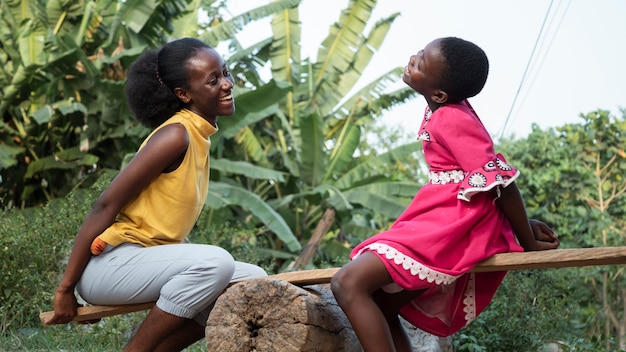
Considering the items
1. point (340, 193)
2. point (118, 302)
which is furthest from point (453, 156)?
point (340, 193)

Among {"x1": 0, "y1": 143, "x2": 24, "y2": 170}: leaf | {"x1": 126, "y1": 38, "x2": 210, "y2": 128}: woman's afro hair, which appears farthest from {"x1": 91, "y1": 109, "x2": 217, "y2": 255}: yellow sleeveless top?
{"x1": 0, "y1": 143, "x2": 24, "y2": 170}: leaf

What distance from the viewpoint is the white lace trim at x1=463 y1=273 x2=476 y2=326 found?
2939mm

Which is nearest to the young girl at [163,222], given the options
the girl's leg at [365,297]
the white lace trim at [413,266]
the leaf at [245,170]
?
the girl's leg at [365,297]

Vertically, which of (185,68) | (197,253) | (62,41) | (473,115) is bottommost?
(62,41)

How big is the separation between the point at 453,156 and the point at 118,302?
1.30 m

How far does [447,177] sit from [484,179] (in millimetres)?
174

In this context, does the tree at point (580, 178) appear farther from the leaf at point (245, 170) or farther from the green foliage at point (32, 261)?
the green foliage at point (32, 261)

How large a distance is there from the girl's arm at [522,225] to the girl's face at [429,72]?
1.31ft

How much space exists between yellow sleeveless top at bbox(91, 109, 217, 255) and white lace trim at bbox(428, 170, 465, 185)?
2.84ft

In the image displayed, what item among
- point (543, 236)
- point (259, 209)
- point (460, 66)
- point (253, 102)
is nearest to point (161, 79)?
point (460, 66)

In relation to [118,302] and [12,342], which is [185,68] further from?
[12,342]

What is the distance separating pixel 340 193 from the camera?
9516mm

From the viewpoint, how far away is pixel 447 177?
2.83 metres

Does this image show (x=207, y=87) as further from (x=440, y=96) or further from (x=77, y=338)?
(x=77, y=338)
